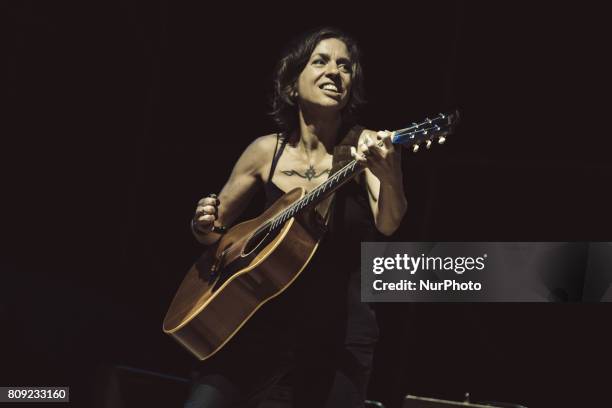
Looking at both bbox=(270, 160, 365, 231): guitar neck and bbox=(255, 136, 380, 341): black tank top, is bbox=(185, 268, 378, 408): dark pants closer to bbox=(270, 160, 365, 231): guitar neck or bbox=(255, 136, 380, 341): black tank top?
bbox=(255, 136, 380, 341): black tank top

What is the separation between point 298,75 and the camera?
286cm

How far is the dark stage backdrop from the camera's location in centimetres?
374

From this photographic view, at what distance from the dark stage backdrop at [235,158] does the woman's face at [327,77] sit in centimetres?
114

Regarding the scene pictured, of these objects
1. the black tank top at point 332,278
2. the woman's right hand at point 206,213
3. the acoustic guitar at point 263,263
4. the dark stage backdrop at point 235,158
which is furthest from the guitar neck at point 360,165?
the dark stage backdrop at point 235,158

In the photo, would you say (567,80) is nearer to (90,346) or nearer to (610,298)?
(610,298)

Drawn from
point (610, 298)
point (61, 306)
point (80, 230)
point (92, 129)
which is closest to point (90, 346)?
point (61, 306)

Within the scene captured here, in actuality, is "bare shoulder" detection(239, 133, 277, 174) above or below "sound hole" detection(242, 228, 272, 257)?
above

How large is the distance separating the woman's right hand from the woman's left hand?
66 centimetres

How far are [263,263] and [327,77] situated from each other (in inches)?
27.0

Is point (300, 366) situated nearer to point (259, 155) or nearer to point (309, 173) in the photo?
point (309, 173)

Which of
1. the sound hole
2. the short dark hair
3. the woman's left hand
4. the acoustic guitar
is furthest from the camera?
the short dark hair

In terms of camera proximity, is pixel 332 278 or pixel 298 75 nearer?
pixel 332 278

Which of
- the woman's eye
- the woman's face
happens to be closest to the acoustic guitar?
the woman's face

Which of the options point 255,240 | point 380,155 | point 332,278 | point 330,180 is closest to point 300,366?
point 332,278
